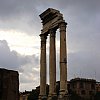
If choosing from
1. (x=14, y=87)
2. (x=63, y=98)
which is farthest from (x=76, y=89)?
(x=14, y=87)

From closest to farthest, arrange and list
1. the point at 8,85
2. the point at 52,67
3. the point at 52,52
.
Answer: the point at 8,85, the point at 52,67, the point at 52,52

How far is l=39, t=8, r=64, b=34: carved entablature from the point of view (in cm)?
3716

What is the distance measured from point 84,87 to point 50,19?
3776cm

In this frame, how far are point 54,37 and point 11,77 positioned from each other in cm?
3308

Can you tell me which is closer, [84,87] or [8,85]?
[8,85]

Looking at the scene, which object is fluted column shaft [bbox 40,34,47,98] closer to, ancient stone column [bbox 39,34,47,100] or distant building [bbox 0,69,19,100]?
ancient stone column [bbox 39,34,47,100]

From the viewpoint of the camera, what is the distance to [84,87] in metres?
73.8

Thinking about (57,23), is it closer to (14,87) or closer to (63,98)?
(63,98)

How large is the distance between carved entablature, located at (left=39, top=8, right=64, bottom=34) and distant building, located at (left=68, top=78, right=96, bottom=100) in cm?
3330

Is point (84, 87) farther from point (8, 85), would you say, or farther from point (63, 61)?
point (8, 85)

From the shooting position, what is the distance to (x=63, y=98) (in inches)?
1289

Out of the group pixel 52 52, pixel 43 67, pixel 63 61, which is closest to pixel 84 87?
pixel 43 67

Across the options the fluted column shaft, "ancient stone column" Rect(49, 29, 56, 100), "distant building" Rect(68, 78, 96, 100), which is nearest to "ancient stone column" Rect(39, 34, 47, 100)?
the fluted column shaft

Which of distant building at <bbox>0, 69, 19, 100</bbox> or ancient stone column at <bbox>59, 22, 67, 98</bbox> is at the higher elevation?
ancient stone column at <bbox>59, 22, 67, 98</bbox>
